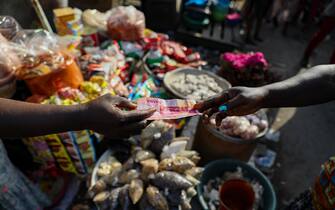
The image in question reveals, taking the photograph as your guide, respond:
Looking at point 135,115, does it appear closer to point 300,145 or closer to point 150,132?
point 150,132

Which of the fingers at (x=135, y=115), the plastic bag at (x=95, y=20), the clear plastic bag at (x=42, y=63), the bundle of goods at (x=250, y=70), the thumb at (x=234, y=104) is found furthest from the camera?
the bundle of goods at (x=250, y=70)

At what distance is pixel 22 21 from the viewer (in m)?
3.38

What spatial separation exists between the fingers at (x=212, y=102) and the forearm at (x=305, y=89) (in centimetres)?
24

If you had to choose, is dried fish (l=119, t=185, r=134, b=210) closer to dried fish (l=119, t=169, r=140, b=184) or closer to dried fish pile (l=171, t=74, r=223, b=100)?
dried fish (l=119, t=169, r=140, b=184)

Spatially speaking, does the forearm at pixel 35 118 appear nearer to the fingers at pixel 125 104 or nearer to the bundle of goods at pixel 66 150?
the fingers at pixel 125 104

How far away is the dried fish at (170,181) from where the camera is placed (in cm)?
213

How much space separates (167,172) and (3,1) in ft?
9.03

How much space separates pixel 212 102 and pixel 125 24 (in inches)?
97.8

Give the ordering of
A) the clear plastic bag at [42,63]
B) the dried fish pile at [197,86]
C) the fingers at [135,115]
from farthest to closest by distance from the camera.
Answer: the dried fish pile at [197,86] → the clear plastic bag at [42,63] → the fingers at [135,115]

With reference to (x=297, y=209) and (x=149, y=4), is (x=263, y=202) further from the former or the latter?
(x=149, y=4)

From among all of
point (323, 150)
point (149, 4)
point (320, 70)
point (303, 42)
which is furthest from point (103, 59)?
point (303, 42)

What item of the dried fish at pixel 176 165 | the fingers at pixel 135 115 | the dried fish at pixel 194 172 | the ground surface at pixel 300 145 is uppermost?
the fingers at pixel 135 115

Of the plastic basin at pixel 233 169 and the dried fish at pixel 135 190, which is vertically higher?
the dried fish at pixel 135 190

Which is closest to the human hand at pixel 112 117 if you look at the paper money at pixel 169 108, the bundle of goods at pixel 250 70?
the paper money at pixel 169 108
